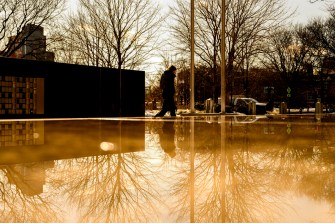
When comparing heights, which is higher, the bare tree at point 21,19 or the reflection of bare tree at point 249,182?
the bare tree at point 21,19

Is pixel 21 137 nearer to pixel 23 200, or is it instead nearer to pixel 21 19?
pixel 23 200

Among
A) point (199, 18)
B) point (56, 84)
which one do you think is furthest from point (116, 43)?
point (56, 84)

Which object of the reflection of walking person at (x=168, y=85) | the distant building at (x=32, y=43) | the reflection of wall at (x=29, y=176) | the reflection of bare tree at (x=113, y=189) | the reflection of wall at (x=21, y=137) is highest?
the distant building at (x=32, y=43)

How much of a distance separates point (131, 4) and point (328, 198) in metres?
32.2

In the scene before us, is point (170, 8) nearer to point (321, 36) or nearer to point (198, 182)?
point (321, 36)

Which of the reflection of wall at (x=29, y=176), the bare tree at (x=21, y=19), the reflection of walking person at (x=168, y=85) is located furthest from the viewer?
the bare tree at (x=21, y=19)

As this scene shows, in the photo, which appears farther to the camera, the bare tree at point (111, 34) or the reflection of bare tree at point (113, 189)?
the bare tree at point (111, 34)

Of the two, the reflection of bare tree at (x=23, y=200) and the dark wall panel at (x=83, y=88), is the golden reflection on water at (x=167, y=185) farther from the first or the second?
the dark wall panel at (x=83, y=88)

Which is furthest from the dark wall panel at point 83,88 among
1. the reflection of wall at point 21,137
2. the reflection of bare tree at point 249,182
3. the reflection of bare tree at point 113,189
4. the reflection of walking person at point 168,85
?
the reflection of bare tree at point 113,189

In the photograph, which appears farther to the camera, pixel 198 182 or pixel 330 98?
pixel 330 98

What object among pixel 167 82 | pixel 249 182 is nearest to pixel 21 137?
pixel 249 182

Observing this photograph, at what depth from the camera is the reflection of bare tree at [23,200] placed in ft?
7.84

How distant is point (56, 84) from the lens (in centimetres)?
2120

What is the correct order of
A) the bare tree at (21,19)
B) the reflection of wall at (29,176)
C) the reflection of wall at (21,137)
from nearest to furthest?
the reflection of wall at (29,176)
the reflection of wall at (21,137)
the bare tree at (21,19)
